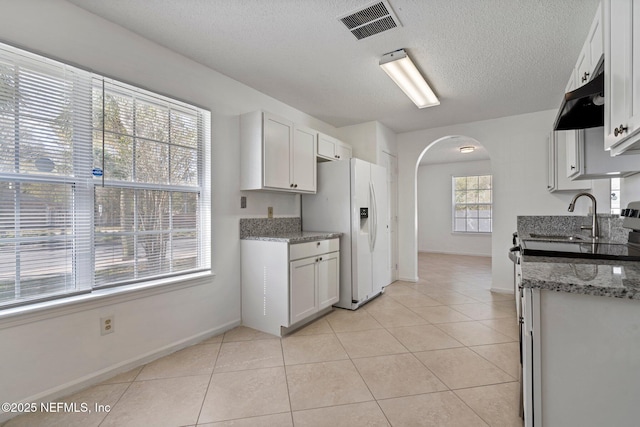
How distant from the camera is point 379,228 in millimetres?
3939

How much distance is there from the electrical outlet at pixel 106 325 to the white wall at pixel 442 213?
7629 mm

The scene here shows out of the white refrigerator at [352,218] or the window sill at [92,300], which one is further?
the white refrigerator at [352,218]

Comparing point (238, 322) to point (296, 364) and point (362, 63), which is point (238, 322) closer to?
point (296, 364)

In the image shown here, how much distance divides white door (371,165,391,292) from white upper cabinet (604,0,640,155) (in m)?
2.51

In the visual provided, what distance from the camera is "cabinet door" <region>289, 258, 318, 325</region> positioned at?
274 cm

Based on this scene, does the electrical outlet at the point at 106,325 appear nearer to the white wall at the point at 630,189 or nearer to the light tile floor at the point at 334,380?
the light tile floor at the point at 334,380

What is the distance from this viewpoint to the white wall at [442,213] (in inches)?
295

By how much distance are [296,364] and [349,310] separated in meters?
1.34

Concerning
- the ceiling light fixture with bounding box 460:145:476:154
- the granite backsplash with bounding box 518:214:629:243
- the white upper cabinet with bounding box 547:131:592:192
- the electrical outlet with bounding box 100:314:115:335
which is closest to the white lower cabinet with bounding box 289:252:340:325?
the electrical outlet with bounding box 100:314:115:335

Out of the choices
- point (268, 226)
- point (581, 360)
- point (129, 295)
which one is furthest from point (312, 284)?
point (581, 360)

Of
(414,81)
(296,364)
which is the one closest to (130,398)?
(296,364)

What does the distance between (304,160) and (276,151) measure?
0.47m

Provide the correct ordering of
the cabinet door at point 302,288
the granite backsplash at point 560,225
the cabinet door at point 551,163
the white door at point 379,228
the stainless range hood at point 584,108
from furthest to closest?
the white door at point 379,228 < the cabinet door at point 551,163 < the cabinet door at point 302,288 < the granite backsplash at point 560,225 < the stainless range hood at point 584,108

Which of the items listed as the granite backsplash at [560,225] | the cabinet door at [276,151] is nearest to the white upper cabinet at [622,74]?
the granite backsplash at [560,225]
